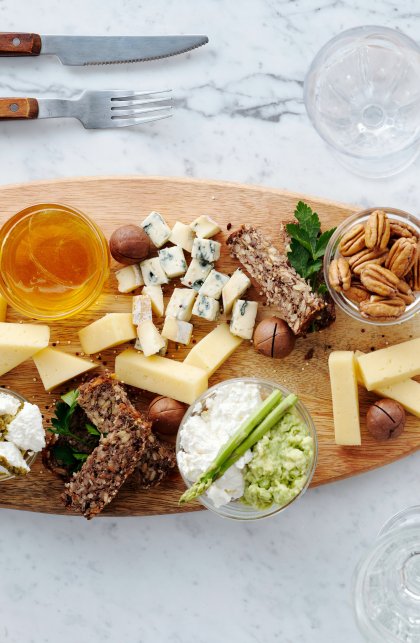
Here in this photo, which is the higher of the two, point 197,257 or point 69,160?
point 69,160

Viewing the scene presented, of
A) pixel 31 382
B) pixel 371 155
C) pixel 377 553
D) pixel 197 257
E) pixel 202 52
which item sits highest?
pixel 202 52

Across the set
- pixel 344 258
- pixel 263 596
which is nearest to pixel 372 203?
pixel 344 258

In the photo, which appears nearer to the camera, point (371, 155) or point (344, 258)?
point (344, 258)

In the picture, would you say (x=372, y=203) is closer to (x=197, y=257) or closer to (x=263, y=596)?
(x=197, y=257)

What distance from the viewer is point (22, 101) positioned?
242cm

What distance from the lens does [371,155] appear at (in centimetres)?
241

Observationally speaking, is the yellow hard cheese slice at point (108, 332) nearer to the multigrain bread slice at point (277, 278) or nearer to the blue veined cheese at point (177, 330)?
the blue veined cheese at point (177, 330)

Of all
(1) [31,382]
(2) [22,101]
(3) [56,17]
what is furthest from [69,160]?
(1) [31,382]

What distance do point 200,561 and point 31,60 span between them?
1746 millimetres

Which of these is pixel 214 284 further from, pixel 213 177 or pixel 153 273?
pixel 213 177

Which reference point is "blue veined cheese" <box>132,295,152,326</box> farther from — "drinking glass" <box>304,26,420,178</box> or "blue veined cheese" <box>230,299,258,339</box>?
"drinking glass" <box>304,26,420,178</box>

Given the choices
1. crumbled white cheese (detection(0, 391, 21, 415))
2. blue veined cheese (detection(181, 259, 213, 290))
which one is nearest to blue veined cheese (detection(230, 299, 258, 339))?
blue veined cheese (detection(181, 259, 213, 290))

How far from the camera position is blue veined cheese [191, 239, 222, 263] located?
7.65 ft

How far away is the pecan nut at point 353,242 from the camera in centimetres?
217
